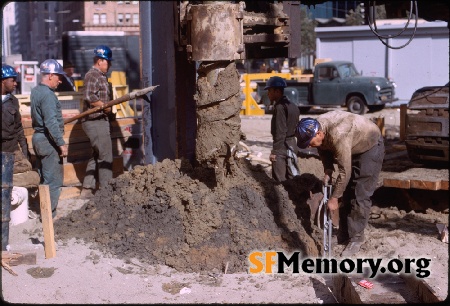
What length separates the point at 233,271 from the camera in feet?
19.8

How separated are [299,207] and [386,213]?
1.94 metres

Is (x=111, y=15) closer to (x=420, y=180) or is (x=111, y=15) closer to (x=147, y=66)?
(x=147, y=66)

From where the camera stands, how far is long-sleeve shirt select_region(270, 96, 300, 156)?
27.8ft

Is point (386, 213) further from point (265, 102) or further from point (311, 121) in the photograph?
point (265, 102)

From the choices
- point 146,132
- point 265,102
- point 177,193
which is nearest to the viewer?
point 177,193

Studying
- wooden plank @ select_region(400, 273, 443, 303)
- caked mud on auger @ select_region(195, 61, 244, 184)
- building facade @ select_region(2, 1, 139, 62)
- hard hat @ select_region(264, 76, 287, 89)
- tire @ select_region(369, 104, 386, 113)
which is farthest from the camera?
building facade @ select_region(2, 1, 139, 62)

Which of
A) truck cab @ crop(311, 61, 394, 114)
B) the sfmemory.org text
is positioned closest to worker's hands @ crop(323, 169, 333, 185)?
the sfmemory.org text

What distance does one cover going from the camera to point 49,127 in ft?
24.7

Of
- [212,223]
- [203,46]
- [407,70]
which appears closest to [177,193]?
[212,223]

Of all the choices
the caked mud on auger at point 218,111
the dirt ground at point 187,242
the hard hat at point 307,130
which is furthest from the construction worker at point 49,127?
the hard hat at point 307,130

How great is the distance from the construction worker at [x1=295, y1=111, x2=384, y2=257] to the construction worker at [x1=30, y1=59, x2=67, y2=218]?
312 cm

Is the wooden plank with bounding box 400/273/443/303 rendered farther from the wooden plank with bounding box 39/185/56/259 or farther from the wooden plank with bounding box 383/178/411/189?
the wooden plank with bounding box 39/185/56/259

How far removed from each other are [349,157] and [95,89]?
3.96m

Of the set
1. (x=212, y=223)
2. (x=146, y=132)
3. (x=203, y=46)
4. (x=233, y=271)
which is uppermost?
(x=203, y=46)
